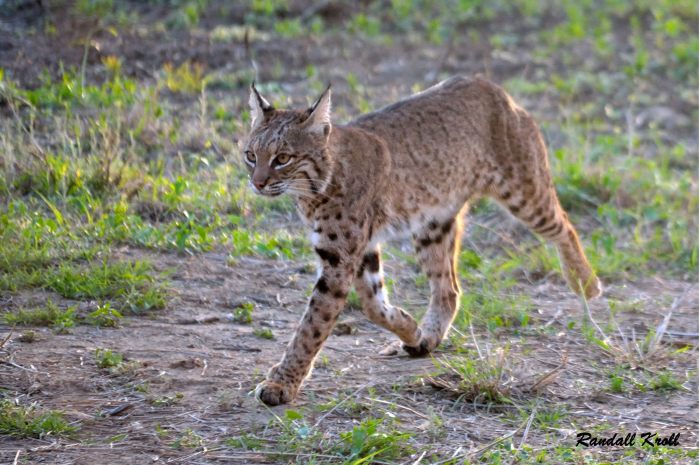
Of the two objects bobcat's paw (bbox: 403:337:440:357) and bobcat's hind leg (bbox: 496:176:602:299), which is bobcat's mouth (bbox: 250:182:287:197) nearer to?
bobcat's paw (bbox: 403:337:440:357)

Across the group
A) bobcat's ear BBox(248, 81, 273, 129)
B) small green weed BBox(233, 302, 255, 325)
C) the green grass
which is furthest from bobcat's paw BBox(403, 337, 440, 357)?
the green grass

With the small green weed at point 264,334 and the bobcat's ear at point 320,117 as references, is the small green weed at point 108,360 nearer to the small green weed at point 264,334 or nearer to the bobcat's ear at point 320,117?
the small green weed at point 264,334

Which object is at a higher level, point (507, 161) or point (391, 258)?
point (507, 161)

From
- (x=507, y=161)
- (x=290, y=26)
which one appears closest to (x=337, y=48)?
(x=290, y=26)

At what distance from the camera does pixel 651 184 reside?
9.37 metres

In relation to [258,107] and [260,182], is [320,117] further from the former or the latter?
[260,182]

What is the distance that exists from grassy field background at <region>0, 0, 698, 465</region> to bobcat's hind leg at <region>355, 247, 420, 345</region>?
167 millimetres

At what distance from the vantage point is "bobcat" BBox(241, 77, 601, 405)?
558cm

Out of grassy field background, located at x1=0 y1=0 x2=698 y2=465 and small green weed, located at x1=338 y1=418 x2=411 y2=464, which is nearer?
small green weed, located at x1=338 y1=418 x2=411 y2=464

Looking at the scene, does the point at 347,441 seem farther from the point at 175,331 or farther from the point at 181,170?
the point at 181,170

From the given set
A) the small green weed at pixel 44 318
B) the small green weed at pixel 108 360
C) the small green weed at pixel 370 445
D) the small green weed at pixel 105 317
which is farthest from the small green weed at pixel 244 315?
the small green weed at pixel 370 445

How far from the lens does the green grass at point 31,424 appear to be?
4.75 m

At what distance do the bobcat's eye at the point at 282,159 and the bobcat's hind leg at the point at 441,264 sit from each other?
137 centimetres

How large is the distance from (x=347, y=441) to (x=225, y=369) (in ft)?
3.61
